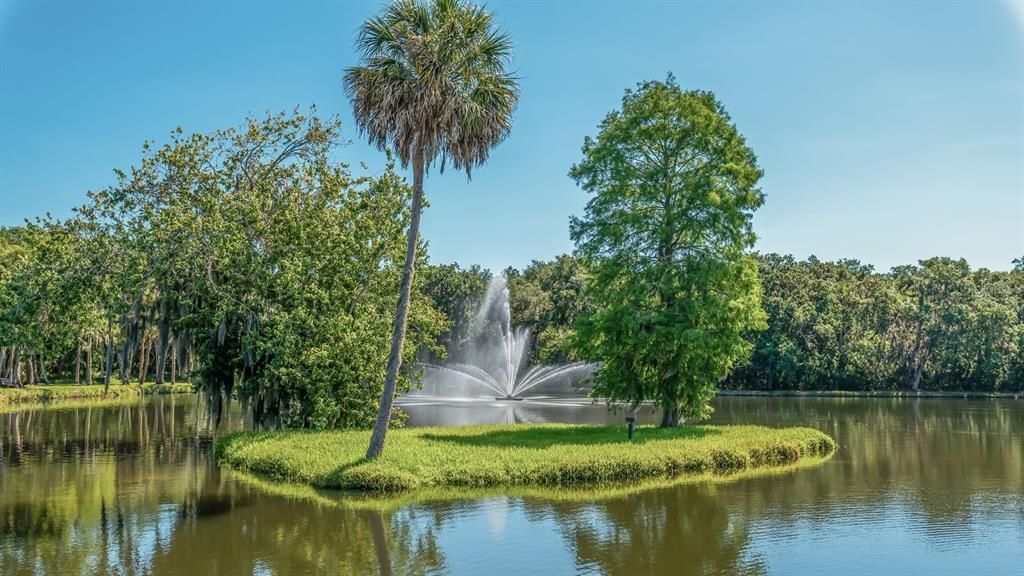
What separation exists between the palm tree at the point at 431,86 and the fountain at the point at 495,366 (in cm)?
2016

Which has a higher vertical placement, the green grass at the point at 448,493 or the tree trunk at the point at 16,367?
the tree trunk at the point at 16,367

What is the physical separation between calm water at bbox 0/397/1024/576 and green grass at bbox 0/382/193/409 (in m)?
36.3

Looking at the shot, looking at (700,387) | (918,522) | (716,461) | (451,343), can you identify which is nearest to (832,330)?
(451,343)

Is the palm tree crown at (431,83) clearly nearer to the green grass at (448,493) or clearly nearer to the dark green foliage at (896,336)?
the green grass at (448,493)

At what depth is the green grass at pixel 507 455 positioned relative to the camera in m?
23.4

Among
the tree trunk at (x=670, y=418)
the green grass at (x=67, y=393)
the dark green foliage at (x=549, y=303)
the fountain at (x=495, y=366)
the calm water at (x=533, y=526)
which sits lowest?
the calm water at (x=533, y=526)

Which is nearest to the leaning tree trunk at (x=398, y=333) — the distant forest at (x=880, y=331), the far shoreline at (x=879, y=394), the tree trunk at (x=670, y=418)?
the tree trunk at (x=670, y=418)

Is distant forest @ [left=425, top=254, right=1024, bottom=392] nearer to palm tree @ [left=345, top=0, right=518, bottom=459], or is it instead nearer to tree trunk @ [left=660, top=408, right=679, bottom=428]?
tree trunk @ [left=660, top=408, right=679, bottom=428]

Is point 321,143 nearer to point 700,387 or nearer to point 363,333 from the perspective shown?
point 363,333

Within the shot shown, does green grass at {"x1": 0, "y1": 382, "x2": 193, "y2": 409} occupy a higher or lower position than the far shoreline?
higher

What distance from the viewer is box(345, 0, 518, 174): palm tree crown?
22750 mm

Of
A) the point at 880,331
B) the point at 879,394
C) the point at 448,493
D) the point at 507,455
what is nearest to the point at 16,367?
the point at 507,455

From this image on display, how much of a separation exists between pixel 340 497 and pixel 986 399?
7038cm

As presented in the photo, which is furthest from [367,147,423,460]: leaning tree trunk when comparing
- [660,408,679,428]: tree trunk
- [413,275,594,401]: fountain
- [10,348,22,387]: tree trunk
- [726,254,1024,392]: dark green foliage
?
[726,254,1024,392]: dark green foliage
